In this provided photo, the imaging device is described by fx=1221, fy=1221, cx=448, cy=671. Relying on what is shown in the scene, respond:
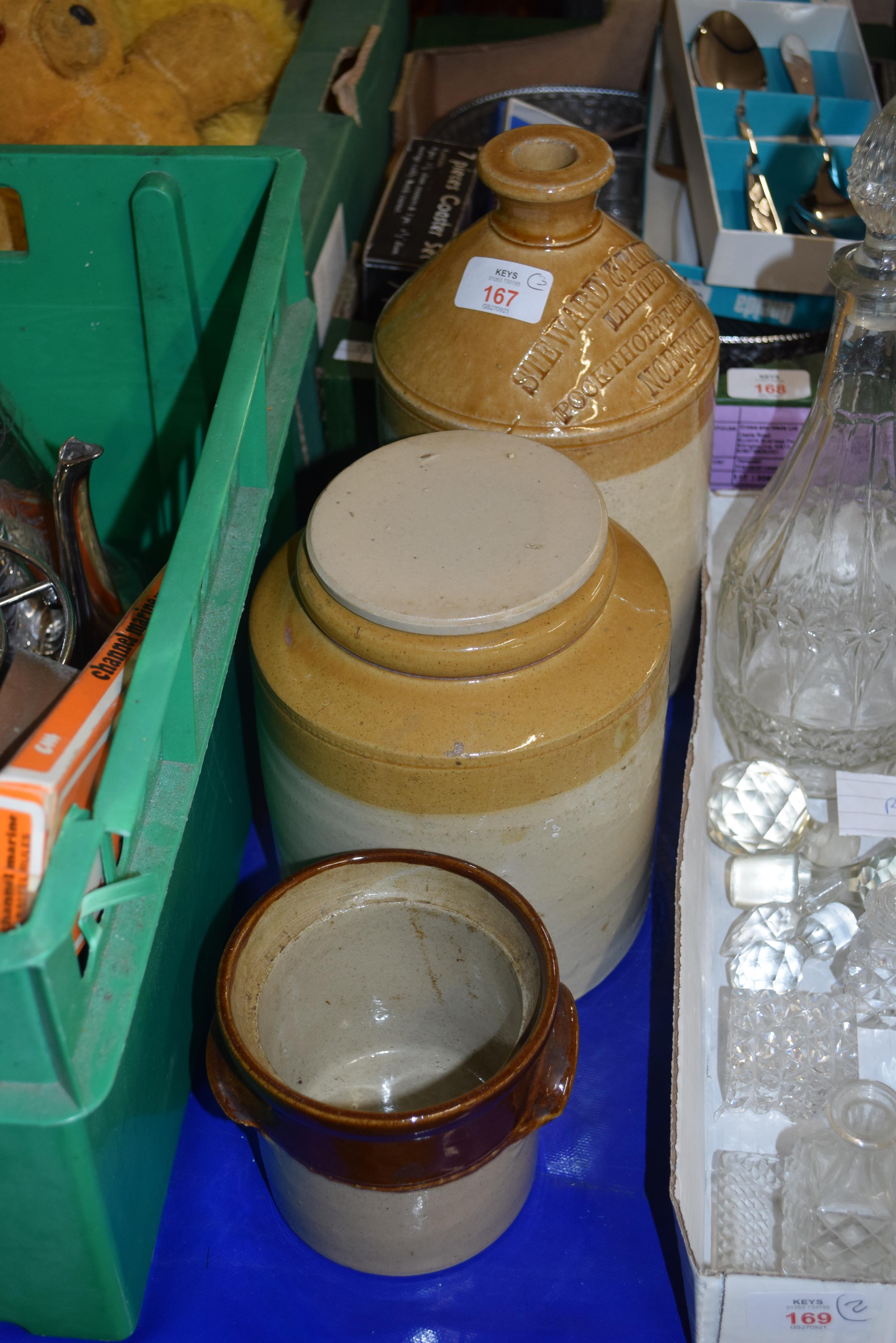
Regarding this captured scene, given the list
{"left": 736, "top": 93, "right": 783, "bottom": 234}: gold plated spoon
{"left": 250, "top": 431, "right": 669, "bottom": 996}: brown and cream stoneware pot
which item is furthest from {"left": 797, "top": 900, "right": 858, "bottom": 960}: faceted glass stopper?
{"left": 736, "top": 93, "right": 783, "bottom": 234}: gold plated spoon

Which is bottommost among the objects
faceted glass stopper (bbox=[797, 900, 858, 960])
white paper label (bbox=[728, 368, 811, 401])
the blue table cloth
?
the blue table cloth

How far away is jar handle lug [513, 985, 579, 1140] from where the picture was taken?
49 centimetres

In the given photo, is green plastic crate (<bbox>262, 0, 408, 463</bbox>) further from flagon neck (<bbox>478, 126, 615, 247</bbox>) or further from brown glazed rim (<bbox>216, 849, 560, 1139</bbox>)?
brown glazed rim (<bbox>216, 849, 560, 1139</bbox>)

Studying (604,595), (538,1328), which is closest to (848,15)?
(604,595)

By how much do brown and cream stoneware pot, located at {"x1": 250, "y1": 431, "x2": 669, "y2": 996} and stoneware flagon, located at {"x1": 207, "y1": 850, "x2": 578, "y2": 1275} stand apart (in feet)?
0.12

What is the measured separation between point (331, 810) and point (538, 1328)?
259 mm

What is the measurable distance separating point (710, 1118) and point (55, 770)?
379mm

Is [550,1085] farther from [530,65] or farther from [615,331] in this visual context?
[530,65]

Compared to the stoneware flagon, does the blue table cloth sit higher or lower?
lower

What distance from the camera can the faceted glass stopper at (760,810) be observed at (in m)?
0.68

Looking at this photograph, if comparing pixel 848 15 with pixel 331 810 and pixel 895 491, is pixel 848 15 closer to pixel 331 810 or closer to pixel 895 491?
pixel 895 491

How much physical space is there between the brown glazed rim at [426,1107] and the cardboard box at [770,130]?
559 mm

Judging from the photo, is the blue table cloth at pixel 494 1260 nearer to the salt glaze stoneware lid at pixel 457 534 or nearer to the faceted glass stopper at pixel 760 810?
the faceted glass stopper at pixel 760 810

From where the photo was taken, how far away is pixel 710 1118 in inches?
24.2
